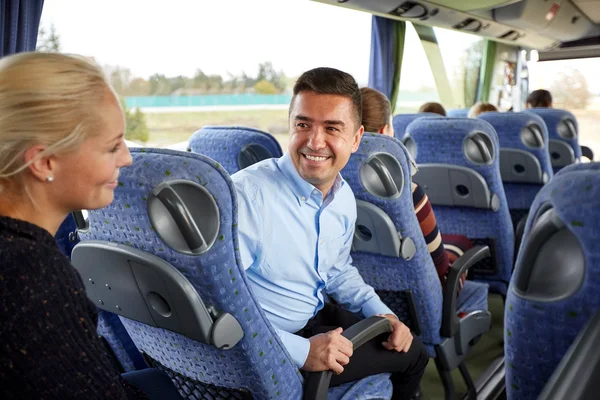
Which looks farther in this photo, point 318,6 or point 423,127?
point 318,6

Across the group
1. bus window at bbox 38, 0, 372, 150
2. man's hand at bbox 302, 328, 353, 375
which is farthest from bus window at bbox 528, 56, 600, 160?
man's hand at bbox 302, 328, 353, 375

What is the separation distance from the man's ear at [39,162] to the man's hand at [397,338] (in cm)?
120

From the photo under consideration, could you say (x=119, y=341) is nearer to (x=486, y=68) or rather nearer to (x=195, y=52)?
(x=195, y=52)

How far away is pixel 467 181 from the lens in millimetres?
2943

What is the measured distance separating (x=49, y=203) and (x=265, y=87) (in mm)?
4196

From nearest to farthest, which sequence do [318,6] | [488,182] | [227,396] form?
[227,396]
[488,182]
[318,6]

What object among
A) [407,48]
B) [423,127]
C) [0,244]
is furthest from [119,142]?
[407,48]

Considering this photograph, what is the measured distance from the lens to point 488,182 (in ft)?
9.59

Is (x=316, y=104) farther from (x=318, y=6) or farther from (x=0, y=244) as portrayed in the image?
(x=318, y=6)

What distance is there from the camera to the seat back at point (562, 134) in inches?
181

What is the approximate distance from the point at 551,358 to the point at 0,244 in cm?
89

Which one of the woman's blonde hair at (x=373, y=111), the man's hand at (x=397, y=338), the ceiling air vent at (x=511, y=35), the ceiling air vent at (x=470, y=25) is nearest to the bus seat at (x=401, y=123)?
the woman's blonde hair at (x=373, y=111)

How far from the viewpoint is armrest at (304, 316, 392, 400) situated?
1538 millimetres

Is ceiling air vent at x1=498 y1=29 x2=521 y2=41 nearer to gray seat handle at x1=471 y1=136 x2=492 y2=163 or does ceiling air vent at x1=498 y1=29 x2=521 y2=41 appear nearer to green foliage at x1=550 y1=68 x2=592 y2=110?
green foliage at x1=550 y1=68 x2=592 y2=110
